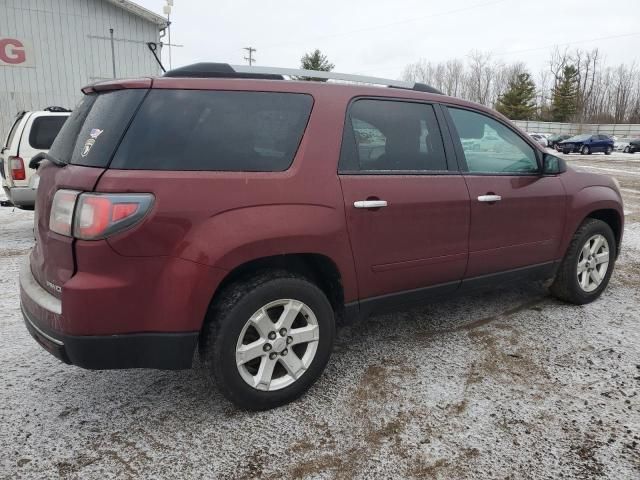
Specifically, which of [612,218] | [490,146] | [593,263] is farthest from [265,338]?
[612,218]

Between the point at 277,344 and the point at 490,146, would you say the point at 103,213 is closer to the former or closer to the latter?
the point at 277,344

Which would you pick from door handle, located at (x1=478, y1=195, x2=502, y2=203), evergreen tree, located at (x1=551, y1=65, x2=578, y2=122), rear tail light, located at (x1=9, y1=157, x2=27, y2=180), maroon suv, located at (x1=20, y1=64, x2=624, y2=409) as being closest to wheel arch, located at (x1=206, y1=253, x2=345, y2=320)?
maroon suv, located at (x1=20, y1=64, x2=624, y2=409)

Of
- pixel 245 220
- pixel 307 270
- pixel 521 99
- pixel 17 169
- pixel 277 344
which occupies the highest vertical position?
pixel 521 99

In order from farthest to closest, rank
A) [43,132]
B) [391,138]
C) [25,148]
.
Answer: [43,132] < [25,148] < [391,138]

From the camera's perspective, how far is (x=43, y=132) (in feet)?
23.3

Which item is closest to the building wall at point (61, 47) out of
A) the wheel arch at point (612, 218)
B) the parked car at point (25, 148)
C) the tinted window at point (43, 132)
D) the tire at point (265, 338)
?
the parked car at point (25, 148)

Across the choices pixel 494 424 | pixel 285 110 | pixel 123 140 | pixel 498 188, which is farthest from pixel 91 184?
pixel 498 188

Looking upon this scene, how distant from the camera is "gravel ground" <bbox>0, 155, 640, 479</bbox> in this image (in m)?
2.21

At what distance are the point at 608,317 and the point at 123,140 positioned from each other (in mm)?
3804

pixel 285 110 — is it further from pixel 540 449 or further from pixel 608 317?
pixel 608 317

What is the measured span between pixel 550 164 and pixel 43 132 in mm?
6736

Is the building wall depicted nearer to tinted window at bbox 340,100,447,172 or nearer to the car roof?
the car roof

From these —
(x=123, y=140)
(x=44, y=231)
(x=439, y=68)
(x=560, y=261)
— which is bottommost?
(x=560, y=261)

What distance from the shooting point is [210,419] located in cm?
255
